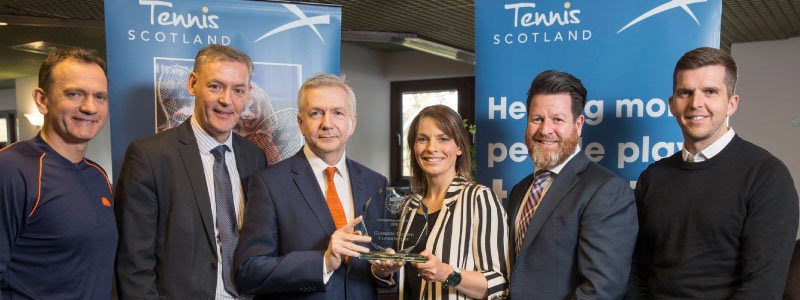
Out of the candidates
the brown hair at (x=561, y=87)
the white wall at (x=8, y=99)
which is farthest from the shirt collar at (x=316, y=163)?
the white wall at (x=8, y=99)

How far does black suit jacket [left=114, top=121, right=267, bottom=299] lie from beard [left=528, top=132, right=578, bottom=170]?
1.26 m

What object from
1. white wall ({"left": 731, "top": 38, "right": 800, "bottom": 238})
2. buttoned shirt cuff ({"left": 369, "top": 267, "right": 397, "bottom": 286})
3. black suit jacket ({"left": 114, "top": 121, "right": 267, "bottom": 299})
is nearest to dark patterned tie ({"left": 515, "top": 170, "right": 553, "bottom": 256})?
buttoned shirt cuff ({"left": 369, "top": 267, "right": 397, "bottom": 286})

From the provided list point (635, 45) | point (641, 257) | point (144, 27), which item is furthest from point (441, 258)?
point (144, 27)

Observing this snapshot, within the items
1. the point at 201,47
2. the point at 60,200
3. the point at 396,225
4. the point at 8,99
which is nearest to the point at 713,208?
the point at 396,225

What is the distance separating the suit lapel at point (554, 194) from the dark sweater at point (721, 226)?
30cm

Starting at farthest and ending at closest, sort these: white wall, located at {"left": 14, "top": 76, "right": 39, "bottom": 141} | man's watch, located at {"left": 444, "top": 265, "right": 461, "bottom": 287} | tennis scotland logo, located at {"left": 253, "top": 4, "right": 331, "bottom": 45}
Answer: white wall, located at {"left": 14, "top": 76, "right": 39, "bottom": 141}, tennis scotland logo, located at {"left": 253, "top": 4, "right": 331, "bottom": 45}, man's watch, located at {"left": 444, "top": 265, "right": 461, "bottom": 287}

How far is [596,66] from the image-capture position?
2.96 metres

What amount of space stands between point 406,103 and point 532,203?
821 centimetres

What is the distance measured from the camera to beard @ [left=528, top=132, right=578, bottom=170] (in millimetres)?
2230

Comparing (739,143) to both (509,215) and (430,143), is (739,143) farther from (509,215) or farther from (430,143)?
(430,143)

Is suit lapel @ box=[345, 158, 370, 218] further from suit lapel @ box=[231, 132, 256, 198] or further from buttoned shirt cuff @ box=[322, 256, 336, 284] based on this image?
suit lapel @ box=[231, 132, 256, 198]

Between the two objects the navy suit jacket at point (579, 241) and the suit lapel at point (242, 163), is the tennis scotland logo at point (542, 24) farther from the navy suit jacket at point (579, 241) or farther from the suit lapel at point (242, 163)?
the suit lapel at point (242, 163)

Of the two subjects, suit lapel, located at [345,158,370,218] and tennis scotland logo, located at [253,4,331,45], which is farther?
tennis scotland logo, located at [253,4,331,45]

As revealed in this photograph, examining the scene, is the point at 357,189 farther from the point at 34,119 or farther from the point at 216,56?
the point at 34,119
